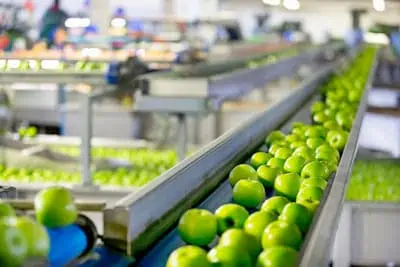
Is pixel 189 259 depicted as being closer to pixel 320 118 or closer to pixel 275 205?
pixel 275 205

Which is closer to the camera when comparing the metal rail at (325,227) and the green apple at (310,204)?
the metal rail at (325,227)

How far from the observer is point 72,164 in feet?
20.1

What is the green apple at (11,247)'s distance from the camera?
134 centimetres

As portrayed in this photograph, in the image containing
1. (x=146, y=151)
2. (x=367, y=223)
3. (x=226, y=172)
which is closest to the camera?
(x=226, y=172)

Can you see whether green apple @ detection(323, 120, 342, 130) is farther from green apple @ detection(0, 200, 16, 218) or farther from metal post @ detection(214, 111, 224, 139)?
metal post @ detection(214, 111, 224, 139)

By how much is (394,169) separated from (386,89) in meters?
5.92

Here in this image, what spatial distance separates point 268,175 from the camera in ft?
7.80

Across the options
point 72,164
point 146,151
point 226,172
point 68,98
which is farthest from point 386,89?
point 226,172

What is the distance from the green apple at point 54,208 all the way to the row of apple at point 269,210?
23 cm

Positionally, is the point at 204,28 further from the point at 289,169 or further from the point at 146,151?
the point at 289,169

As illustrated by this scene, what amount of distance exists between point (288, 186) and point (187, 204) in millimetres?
289

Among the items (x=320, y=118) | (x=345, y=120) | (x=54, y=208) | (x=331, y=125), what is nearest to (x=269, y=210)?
(x=54, y=208)

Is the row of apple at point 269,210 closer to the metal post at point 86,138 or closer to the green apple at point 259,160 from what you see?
the green apple at point 259,160

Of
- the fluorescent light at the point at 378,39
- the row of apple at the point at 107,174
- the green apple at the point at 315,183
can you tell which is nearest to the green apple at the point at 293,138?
the green apple at the point at 315,183
